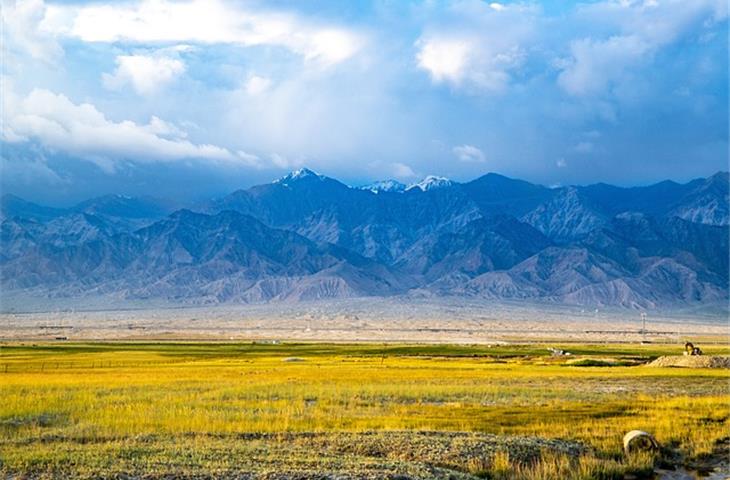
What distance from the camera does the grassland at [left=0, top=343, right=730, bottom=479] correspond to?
75.8 ft

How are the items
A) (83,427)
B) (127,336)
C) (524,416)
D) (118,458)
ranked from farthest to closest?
(127,336) < (524,416) < (83,427) < (118,458)

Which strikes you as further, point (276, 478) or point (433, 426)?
point (433, 426)

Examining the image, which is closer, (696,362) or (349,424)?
(349,424)

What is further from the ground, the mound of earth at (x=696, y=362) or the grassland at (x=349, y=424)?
the grassland at (x=349, y=424)

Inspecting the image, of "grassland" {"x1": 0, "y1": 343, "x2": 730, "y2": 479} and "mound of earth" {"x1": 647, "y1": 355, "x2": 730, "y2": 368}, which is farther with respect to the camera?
"mound of earth" {"x1": 647, "y1": 355, "x2": 730, "y2": 368}

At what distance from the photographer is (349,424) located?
32.0 m

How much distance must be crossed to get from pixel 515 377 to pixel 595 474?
108 feet

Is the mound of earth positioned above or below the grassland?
below

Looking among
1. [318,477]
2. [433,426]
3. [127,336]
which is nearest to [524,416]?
[433,426]

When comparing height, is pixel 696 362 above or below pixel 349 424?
below

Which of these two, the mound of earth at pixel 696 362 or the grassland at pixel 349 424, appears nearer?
the grassland at pixel 349 424

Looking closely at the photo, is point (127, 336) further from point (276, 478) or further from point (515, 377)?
point (276, 478)

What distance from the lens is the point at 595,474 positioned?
24.8 m

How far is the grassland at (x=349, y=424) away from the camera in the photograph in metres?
23.1
